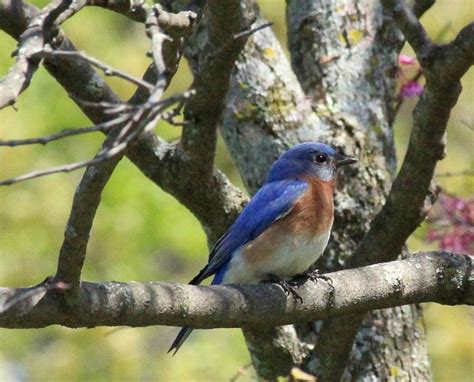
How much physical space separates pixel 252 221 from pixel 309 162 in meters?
0.66

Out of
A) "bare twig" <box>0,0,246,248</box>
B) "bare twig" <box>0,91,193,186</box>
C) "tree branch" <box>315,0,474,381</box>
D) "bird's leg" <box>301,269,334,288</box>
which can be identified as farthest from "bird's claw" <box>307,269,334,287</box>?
"bare twig" <box>0,91,193,186</box>

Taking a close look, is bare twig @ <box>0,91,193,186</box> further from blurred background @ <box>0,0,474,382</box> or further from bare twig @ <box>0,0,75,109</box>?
blurred background @ <box>0,0,474,382</box>

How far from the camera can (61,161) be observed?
9.45m

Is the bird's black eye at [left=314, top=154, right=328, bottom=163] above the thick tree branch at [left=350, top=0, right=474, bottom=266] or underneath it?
underneath

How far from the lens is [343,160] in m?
6.03

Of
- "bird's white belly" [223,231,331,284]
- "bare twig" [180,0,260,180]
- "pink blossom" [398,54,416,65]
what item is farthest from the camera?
"pink blossom" [398,54,416,65]

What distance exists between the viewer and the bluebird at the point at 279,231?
5.71 metres

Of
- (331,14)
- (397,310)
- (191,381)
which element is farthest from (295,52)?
(191,381)

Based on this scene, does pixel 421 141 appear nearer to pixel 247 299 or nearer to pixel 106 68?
pixel 247 299

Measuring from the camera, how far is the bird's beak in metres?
6.02

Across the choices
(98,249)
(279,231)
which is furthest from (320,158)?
(98,249)

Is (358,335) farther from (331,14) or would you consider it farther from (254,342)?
(331,14)

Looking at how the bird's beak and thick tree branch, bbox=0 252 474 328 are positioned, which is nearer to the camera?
thick tree branch, bbox=0 252 474 328

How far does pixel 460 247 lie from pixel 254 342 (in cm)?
149
